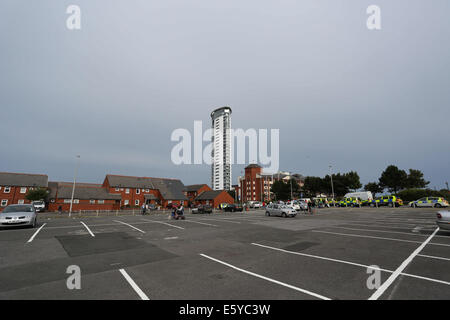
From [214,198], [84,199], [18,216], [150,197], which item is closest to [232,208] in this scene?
[150,197]

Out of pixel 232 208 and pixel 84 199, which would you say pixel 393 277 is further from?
pixel 84 199

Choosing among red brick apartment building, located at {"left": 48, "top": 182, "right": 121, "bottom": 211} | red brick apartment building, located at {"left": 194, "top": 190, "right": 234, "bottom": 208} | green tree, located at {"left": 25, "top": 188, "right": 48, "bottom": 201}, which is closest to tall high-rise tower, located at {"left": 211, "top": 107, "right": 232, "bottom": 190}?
red brick apartment building, located at {"left": 194, "top": 190, "right": 234, "bottom": 208}

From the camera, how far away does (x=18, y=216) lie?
1251 centimetres

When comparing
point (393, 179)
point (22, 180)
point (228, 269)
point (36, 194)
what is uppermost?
point (393, 179)

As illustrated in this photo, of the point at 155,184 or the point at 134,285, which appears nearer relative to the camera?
the point at 134,285

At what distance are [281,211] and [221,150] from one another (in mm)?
140991

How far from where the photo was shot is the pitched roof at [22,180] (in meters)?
47.7

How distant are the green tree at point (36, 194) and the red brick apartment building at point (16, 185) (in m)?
4.17

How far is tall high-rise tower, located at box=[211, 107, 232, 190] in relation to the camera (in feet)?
522

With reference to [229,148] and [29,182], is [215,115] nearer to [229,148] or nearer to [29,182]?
[229,148]

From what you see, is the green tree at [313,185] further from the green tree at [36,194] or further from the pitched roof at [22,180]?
the pitched roof at [22,180]
